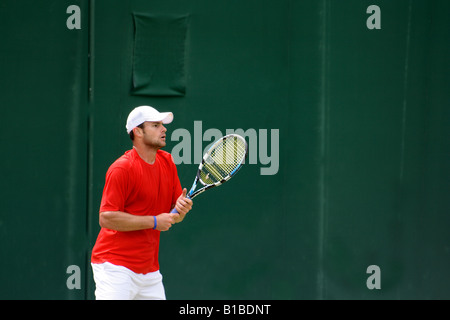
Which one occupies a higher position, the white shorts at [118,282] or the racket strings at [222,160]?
the racket strings at [222,160]

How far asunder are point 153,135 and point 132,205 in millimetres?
449

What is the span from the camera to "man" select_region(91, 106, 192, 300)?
416cm

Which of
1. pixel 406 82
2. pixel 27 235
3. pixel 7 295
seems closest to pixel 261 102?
pixel 406 82

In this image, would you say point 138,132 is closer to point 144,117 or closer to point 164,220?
point 144,117

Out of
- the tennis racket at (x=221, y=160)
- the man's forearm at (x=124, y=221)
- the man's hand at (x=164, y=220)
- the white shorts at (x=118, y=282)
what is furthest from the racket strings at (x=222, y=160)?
the white shorts at (x=118, y=282)

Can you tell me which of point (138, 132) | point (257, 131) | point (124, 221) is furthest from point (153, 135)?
point (257, 131)

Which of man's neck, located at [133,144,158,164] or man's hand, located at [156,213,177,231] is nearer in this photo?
man's hand, located at [156,213,177,231]

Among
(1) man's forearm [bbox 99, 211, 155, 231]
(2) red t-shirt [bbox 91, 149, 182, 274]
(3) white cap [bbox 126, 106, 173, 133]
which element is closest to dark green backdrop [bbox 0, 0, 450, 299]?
(3) white cap [bbox 126, 106, 173, 133]

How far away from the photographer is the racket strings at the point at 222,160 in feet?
14.6

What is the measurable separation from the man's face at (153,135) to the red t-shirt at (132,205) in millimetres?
112

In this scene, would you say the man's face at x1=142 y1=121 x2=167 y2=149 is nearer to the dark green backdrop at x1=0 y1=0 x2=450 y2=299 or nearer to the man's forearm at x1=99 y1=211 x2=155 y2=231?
the man's forearm at x1=99 y1=211 x2=155 y2=231

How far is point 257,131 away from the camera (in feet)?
19.0

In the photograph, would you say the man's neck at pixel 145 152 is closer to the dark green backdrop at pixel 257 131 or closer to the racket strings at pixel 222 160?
the racket strings at pixel 222 160

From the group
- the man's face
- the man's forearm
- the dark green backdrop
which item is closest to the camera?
the man's forearm
